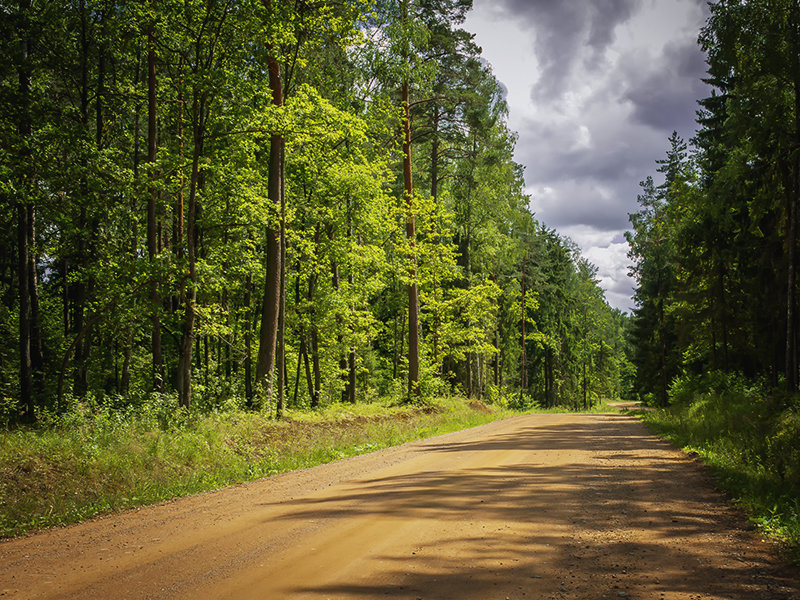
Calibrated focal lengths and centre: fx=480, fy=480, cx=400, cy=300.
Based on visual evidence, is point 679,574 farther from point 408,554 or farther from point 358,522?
point 358,522

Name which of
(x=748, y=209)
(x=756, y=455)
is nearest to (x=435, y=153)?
(x=748, y=209)

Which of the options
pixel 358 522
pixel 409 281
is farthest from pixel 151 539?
pixel 409 281

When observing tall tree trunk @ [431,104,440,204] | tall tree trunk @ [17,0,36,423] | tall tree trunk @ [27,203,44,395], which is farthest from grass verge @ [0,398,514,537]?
tall tree trunk @ [431,104,440,204]

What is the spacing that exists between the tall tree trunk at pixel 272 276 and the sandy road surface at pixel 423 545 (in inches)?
216

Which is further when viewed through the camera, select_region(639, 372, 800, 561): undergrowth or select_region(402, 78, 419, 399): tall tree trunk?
select_region(402, 78, 419, 399): tall tree trunk

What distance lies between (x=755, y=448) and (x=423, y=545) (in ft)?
24.7

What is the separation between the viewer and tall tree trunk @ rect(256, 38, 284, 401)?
13016mm

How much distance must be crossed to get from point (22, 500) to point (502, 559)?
246 inches

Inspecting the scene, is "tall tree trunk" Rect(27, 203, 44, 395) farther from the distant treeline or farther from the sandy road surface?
the distant treeline

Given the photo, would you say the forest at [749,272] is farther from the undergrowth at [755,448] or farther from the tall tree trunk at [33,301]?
the tall tree trunk at [33,301]

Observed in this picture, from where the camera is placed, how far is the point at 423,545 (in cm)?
461

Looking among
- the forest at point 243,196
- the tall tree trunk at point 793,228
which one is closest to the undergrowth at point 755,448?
the tall tree trunk at point 793,228

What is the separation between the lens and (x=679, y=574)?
3.91m

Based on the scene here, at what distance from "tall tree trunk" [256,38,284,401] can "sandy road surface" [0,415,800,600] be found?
549 cm
